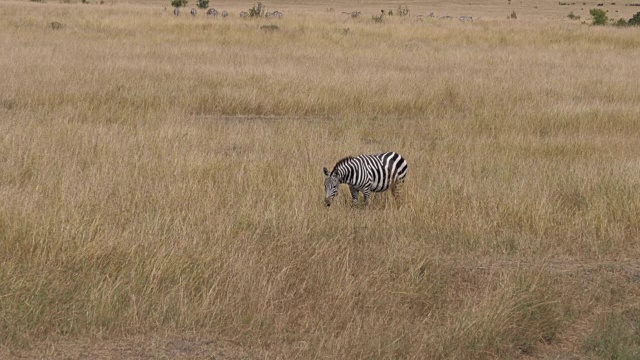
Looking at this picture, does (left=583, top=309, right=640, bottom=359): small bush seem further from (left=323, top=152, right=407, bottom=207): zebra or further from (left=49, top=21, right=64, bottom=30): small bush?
(left=49, top=21, right=64, bottom=30): small bush

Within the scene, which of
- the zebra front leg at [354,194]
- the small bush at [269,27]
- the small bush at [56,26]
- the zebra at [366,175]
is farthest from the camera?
the small bush at [269,27]

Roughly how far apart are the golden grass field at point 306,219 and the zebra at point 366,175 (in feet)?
0.69

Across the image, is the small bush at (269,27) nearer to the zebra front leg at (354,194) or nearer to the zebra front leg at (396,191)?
the zebra front leg at (396,191)

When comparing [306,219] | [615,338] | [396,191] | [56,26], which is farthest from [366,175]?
[56,26]

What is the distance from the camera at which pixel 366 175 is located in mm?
8523

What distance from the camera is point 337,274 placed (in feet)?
20.5

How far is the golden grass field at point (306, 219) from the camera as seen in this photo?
5.39m

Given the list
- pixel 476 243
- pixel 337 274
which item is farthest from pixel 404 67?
pixel 337 274

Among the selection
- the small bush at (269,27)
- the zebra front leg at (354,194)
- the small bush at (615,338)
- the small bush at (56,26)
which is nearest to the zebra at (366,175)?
the zebra front leg at (354,194)

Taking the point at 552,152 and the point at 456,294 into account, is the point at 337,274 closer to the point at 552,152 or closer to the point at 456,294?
the point at 456,294

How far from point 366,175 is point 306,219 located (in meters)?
1.15

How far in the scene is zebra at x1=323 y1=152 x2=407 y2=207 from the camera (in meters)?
8.41

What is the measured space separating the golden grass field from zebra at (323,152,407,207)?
0.21 metres

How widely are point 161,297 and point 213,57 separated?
57.1ft
